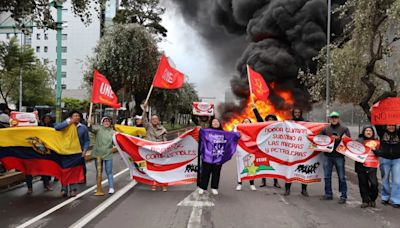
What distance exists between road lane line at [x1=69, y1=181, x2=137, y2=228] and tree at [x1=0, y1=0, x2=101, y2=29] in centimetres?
461

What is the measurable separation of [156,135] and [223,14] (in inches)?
878

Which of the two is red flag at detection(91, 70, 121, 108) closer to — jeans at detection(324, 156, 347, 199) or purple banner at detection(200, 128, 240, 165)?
purple banner at detection(200, 128, 240, 165)

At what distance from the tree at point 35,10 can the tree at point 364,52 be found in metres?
7.62

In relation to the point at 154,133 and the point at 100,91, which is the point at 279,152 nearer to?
the point at 154,133

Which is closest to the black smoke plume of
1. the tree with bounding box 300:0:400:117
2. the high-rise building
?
the tree with bounding box 300:0:400:117

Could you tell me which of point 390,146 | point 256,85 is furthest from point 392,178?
point 256,85

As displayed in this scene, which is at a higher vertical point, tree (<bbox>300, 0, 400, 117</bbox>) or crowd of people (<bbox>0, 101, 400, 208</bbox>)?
tree (<bbox>300, 0, 400, 117</bbox>)

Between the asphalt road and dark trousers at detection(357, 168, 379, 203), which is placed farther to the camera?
dark trousers at detection(357, 168, 379, 203)

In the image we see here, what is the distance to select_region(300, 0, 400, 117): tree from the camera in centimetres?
1118

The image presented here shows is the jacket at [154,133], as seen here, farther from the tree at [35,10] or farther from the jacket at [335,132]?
the tree at [35,10]

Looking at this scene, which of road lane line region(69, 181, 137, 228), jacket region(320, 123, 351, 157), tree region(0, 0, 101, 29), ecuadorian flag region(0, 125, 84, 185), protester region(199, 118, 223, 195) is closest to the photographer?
road lane line region(69, 181, 137, 228)

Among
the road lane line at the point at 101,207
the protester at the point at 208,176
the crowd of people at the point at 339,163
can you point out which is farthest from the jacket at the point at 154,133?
the protester at the point at 208,176

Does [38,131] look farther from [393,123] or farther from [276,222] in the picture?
[393,123]

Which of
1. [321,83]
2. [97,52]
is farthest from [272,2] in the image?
[97,52]
